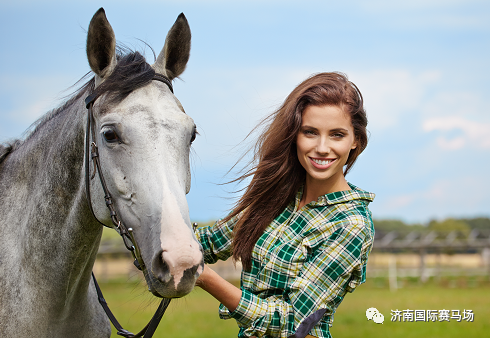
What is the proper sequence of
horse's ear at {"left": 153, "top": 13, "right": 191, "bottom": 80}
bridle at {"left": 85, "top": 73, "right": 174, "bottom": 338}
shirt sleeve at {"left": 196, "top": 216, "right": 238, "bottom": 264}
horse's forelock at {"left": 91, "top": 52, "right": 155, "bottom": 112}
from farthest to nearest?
shirt sleeve at {"left": 196, "top": 216, "right": 238, "bottom": 264} → horse's ear at {"left": 153, "top": 13, "right": 191, "bottom": 80} → horse's forelock at {"left": 91, "top": 52, "right": 155, "bottom": 112} → bridle at {"left": 85, "top": 73, "right": 174, "bottom": 338}

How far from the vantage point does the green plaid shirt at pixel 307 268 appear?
2.51m

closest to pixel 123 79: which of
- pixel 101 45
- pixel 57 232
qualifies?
pixel 101 45

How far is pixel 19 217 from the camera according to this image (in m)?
2.85

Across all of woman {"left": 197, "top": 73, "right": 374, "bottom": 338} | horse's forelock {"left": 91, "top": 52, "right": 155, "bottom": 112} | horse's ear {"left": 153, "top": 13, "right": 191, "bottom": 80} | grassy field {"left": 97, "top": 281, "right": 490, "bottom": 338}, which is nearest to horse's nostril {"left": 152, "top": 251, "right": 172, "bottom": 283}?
woman {"left": 197, "top": 73, "right": 374, "bottom": 338}

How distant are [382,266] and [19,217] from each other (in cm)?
3236

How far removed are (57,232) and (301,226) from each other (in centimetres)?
142

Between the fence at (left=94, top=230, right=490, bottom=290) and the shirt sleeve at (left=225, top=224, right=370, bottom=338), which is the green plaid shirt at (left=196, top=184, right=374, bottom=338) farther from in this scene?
the fence at (left=94, top=230, right=490, bottom=290)

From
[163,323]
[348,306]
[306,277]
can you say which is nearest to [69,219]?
[306,277]

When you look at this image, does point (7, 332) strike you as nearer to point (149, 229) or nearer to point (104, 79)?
point (149, 229)

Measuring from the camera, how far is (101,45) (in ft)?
8.52

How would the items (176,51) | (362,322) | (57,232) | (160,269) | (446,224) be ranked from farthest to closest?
(446,224)
(362,322)
(176,51)
(57,232)
(160,269)

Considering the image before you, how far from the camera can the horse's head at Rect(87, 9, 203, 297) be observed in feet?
6.76

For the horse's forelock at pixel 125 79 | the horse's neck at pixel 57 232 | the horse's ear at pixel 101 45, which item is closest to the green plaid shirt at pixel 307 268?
the horse's neck at pixel 57 232

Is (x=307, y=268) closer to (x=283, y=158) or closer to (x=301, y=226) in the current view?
(x=301, y=226)
